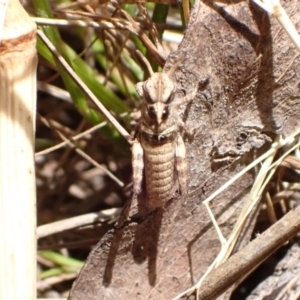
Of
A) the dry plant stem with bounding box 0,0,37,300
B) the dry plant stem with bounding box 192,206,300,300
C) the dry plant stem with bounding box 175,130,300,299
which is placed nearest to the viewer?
the dry plant stem with bounding box 0,0,37,300

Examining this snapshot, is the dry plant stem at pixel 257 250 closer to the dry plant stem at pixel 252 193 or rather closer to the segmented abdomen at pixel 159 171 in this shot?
the dry plant stem at pixel 252 193

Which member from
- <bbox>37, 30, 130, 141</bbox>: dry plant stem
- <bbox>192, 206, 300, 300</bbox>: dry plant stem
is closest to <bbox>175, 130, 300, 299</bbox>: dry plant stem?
<bbox>192, 206, 300, 300</bbox>: dry plant stem

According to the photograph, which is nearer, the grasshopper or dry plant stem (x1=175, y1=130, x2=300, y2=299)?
the grasshopper

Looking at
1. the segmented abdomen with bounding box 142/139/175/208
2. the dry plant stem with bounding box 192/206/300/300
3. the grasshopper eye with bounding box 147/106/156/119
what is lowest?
the dry plant stem with bounding box 192/206/300/300

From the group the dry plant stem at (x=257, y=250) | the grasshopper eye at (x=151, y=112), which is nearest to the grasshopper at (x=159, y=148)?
the grasshopper eye at (x=151, y=112)

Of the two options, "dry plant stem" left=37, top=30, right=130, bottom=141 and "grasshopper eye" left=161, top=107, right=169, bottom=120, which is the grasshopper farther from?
"dry plant stem" left=37, top=30, right=130, bottom=141

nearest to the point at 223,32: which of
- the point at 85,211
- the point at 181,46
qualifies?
the point at 181,46

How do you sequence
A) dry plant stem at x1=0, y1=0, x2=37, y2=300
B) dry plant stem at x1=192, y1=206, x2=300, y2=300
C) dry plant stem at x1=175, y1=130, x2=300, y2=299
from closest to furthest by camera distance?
dry plant stem at x1=0, y1=0, x2=37, y2=300
dry plant stem at x1=192, y1=206, x2=300, y2=300
dry plant stem at x1=175, y1=130, x2=300, y2=299

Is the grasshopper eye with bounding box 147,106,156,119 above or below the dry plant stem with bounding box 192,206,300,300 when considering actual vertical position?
above

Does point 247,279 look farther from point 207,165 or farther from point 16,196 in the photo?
point 16,196
